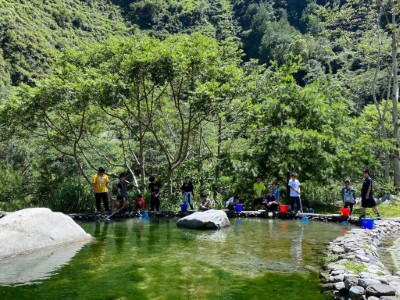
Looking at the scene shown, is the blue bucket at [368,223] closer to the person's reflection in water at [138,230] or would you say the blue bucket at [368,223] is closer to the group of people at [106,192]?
the person's reflection in water at [138,230]

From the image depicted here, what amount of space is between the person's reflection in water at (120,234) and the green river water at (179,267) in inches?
0.9

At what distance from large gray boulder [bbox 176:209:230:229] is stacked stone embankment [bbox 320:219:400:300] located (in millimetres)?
3711

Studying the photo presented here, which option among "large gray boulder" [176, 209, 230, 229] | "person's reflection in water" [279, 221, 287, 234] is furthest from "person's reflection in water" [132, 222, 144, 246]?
"person's reflection in water" [279, 221, 287, 234]

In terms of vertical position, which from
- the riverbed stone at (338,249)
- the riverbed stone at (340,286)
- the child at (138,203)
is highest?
the child at (138,203)

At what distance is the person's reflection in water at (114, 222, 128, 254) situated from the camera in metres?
9.59

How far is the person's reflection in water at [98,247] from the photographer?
8261 millimetres

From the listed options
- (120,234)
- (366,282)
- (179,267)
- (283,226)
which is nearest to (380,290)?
(366,282)

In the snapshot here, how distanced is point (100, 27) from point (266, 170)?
183 ft

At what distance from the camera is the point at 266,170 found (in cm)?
1688

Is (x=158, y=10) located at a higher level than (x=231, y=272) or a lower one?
higher

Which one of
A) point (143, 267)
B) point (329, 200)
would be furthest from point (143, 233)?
point (329, 200)

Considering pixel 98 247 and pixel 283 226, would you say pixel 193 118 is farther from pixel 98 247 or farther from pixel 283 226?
pixel 98 247

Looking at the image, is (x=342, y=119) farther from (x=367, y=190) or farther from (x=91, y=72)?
(x=91, y=72)

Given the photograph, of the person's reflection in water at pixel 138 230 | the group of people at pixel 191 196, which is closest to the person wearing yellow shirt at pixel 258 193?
the group of people at pixel 191 196
